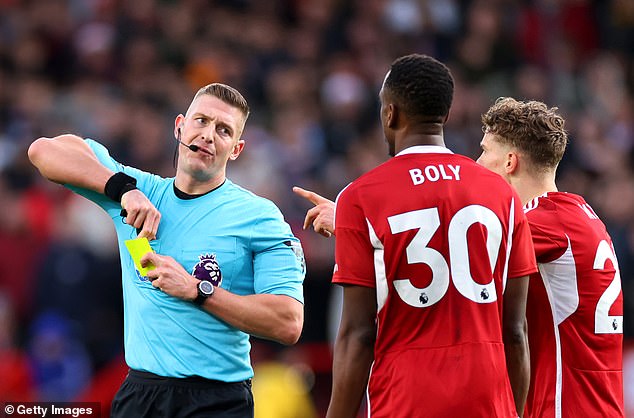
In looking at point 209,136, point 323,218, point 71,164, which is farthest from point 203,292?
point 71,164

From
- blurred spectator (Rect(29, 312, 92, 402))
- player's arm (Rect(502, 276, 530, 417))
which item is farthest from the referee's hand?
blurred spectator (Rect(29, 312, 92, 402))

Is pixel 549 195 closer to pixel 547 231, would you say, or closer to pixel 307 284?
pixel 547 231

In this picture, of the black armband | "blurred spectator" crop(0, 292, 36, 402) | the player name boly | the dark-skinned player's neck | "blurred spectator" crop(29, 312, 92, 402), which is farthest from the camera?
"blurred spectator" crop(29, 312, 92, 402)

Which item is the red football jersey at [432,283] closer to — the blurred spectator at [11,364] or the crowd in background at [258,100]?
the crowd in background at [258,100]

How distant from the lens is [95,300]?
11125 millimetres

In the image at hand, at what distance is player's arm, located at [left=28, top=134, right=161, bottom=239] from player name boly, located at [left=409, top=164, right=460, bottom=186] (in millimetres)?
1372

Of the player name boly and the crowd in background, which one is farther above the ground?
the crowd in background

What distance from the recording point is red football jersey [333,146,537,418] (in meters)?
4.54

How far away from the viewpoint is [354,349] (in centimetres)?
457

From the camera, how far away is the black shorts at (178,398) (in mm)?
5215

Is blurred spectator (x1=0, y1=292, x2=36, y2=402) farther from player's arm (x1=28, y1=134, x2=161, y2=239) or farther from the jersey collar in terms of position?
the jersey collar

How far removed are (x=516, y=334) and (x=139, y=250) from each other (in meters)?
1.80

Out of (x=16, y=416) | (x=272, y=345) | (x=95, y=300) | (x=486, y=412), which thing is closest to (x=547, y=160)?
(x=486, y=412)

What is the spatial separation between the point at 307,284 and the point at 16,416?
531cm
